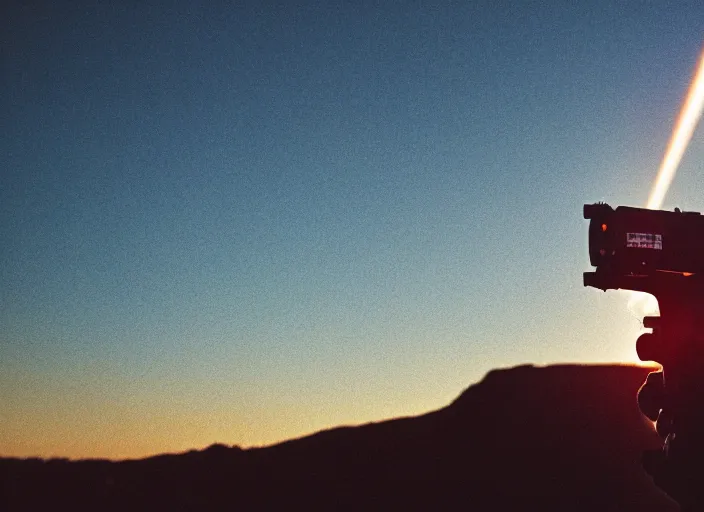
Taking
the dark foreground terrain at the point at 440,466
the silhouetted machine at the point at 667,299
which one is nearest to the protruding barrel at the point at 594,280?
the silhouetted machine at the point at 667,299

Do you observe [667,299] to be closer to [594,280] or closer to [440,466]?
[594,280]

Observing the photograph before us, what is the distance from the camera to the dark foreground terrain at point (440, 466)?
2842 centimetres

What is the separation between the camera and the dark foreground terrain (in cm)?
2842

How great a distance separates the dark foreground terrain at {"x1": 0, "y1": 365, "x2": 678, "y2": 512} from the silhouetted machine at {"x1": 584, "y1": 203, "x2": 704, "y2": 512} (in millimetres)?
23496

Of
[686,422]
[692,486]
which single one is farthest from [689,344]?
[692,486]

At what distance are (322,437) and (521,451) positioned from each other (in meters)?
10.5

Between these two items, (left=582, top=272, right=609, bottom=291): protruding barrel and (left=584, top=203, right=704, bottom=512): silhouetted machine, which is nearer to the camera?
(left=584, top=203, right=704, bottom=512): silhouetted machine

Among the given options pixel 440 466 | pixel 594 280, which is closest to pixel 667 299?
pixel 594 280

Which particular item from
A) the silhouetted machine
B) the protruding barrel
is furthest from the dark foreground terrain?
the protruding barrel

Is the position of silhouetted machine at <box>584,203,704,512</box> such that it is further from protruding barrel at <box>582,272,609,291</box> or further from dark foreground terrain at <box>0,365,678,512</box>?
dark foreground terrain at <box>0,365,678,512</box>

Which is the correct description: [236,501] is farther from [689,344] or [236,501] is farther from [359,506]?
[689,344]

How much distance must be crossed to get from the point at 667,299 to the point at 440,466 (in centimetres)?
2783

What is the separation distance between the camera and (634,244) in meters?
5.45

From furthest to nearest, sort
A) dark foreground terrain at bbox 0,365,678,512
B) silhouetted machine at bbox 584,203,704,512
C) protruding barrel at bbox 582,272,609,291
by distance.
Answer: dark foreground terrain at bbox 0,365,678,512, protruding barrel at bbox 582,272,609,291, silhouetted machine at bbox 584,203,704,512
